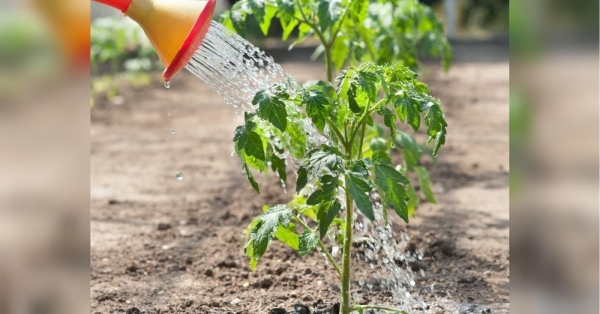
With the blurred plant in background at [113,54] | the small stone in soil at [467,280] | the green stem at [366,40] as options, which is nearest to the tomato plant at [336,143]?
the small stone in soil at [467,280]

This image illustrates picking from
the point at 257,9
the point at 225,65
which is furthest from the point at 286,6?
the point at 225,65

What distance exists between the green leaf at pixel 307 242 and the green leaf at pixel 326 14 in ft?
3.19

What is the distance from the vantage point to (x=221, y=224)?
4.41m

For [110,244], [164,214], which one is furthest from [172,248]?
[164,214]

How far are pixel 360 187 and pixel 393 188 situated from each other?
125 millimetres

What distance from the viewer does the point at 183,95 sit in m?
8.52

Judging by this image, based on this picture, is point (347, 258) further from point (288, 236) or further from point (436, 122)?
point (436, 122)

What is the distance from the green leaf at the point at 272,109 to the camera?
236 centimetres

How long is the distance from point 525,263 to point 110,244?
Answer: 272 cm

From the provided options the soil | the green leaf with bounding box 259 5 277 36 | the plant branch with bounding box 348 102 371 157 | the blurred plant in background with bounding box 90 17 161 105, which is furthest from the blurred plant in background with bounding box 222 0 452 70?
the blurred plant in background with bounding box 90 17 161 105

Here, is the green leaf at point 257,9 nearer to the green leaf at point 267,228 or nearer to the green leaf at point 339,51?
the green leaf at point 339,51

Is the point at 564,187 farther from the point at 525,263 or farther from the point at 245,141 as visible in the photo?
the point at 245,141

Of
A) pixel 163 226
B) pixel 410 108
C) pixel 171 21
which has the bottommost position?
pixel 163 226

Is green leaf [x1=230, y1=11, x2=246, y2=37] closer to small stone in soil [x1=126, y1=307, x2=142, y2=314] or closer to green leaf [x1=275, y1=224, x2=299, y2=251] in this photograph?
green leaf [x1=275, y1=224, x2=299, y2=251]
